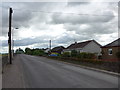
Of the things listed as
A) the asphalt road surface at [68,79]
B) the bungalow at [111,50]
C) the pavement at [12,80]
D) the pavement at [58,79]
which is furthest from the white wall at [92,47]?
the pavement at [12,80]

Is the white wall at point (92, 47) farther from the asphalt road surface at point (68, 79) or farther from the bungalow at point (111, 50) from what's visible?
the asphalt road surface at point (68, 79)

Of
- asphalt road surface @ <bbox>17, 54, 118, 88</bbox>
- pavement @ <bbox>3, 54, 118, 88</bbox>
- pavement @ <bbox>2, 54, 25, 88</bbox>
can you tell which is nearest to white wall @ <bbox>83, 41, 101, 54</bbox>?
asphalt road surface @ <bbox>17, 54, 118, 88</bbox>

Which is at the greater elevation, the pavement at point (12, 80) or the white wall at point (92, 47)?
the white wall at point (92, 47)

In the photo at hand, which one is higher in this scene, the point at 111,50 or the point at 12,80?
the point at 111,50

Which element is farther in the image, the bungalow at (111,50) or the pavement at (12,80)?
the bungalow at (111,50)

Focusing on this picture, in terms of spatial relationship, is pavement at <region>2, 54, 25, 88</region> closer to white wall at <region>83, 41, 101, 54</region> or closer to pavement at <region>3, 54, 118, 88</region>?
pavement at <region>3, 54, 118, 88</region>

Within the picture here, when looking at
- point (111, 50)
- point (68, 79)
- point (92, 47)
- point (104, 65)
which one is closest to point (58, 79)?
point (68, 79)

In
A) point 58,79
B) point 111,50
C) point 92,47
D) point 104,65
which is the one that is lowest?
point 58,79

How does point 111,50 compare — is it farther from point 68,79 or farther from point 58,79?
point 58,79

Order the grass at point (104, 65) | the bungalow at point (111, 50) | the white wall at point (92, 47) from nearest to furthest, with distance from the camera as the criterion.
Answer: the grass at point (104, 65)
the bungalow at point (111, 50)
the white wall at point (92, 47)

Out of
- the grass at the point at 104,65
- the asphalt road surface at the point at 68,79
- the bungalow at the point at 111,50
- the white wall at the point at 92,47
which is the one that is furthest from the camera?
the white wall at the point at 92,47

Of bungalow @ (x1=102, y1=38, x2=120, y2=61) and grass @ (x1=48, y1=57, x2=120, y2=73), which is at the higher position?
bungalow @ (x1=102, y1=38, x2=120, y2=61)

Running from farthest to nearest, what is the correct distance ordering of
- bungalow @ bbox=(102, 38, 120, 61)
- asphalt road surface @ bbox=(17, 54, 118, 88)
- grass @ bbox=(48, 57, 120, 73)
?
1. bungalow @ bbox=(102, 38, 120, 61)
2. grass @ bbox=(48, 57, 120, 73)
3. asphalt road surface @ bbox=(17, 54, 118, 88)

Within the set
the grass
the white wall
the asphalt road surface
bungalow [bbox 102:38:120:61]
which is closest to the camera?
the asphalt road surface
